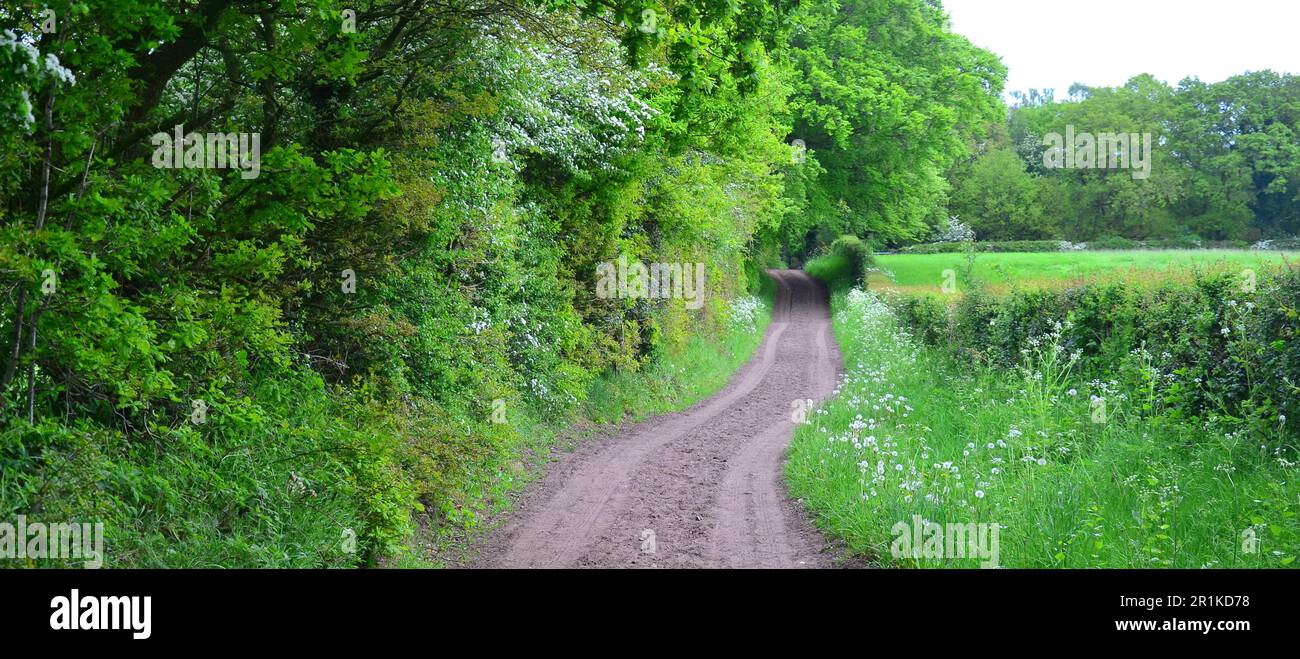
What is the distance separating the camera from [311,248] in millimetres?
8141

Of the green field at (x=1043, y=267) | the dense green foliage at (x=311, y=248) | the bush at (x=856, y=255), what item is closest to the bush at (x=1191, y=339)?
the green field at (x=1043, y=267)

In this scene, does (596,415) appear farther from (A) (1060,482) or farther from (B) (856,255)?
(B) (856,255)

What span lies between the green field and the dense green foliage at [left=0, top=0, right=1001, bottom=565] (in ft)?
20.3

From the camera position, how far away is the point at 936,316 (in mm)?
18844

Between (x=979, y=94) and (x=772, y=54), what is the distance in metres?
31.9

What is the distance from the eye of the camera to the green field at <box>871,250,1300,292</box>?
39.2ft

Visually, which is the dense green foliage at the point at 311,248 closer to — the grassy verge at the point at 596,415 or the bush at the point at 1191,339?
the grassy verge at the point at 596,415

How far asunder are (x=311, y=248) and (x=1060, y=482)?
7.29 metres

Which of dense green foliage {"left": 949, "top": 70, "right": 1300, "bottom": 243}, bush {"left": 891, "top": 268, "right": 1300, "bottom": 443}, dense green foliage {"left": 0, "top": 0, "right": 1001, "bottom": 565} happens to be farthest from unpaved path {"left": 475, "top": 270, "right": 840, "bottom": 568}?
dense green foliage {"left": 949, "top": 70, "right": 1300, "bottom": 243}

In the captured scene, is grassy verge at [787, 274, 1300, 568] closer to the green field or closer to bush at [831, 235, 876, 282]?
the green field

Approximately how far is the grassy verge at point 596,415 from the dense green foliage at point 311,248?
6.3 inches

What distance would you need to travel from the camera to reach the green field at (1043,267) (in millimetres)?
11953

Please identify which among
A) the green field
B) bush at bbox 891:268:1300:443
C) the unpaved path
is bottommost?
the unpaved path
